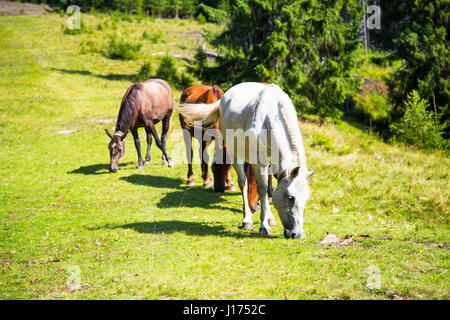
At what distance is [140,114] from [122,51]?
73.7 ft

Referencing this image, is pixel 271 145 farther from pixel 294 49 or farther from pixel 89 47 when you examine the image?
pixel 89 47

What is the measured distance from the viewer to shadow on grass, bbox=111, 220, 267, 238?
6768 mm

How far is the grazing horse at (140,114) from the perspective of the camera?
11992 millimetres

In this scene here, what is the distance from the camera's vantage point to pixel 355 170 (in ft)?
39.1

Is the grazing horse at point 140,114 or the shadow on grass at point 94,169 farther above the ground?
the grazing horse at point 140,114

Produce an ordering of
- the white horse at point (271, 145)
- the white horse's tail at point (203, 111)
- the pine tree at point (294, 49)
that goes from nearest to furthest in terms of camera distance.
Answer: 1. the white horse at point (271, 145)
2. the white horse's tail at point (203, 111)
3. the pine tree at point (294, 49)

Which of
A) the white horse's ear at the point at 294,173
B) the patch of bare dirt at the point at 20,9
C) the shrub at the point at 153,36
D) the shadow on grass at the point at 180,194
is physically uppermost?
the patch of bare dirt at the point at 20,9

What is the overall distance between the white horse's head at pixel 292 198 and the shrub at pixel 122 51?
29.6 meters

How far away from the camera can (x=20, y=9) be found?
178 feet

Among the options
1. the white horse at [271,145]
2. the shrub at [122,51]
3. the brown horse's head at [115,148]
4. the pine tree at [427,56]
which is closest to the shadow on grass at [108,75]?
the shrub at [122,51]

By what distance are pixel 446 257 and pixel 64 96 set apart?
22154 millimetres

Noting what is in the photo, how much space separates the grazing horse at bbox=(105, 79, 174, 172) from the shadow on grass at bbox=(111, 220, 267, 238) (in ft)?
16.2

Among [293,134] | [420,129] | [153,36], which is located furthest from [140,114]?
[153,36]

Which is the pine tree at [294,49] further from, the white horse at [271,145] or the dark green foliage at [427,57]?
the white horse at [271,145]
